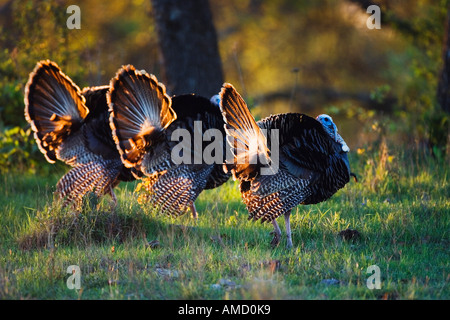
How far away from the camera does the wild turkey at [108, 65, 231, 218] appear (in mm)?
5945

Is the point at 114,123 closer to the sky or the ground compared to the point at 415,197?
closer to the sky

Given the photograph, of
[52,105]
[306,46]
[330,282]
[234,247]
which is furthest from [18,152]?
[306,46]

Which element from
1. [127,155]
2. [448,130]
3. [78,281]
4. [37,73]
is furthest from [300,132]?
[448,130]

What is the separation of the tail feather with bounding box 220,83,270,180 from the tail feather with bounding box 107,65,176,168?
89cm

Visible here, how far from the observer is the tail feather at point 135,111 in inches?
232

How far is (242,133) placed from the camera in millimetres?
5297

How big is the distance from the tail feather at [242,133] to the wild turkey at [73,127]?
5.52 ft

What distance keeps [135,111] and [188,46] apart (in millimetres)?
3374

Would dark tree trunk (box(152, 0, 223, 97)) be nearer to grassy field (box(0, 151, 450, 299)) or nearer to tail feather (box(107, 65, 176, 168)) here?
grassy field (box(0, 151, 450, 299))

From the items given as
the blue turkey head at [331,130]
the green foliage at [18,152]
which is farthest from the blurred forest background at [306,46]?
the blue turkey head at [331,130]

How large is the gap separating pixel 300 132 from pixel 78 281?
236 cm

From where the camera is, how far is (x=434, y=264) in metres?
4.96

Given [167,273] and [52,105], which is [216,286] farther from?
[52,105]
